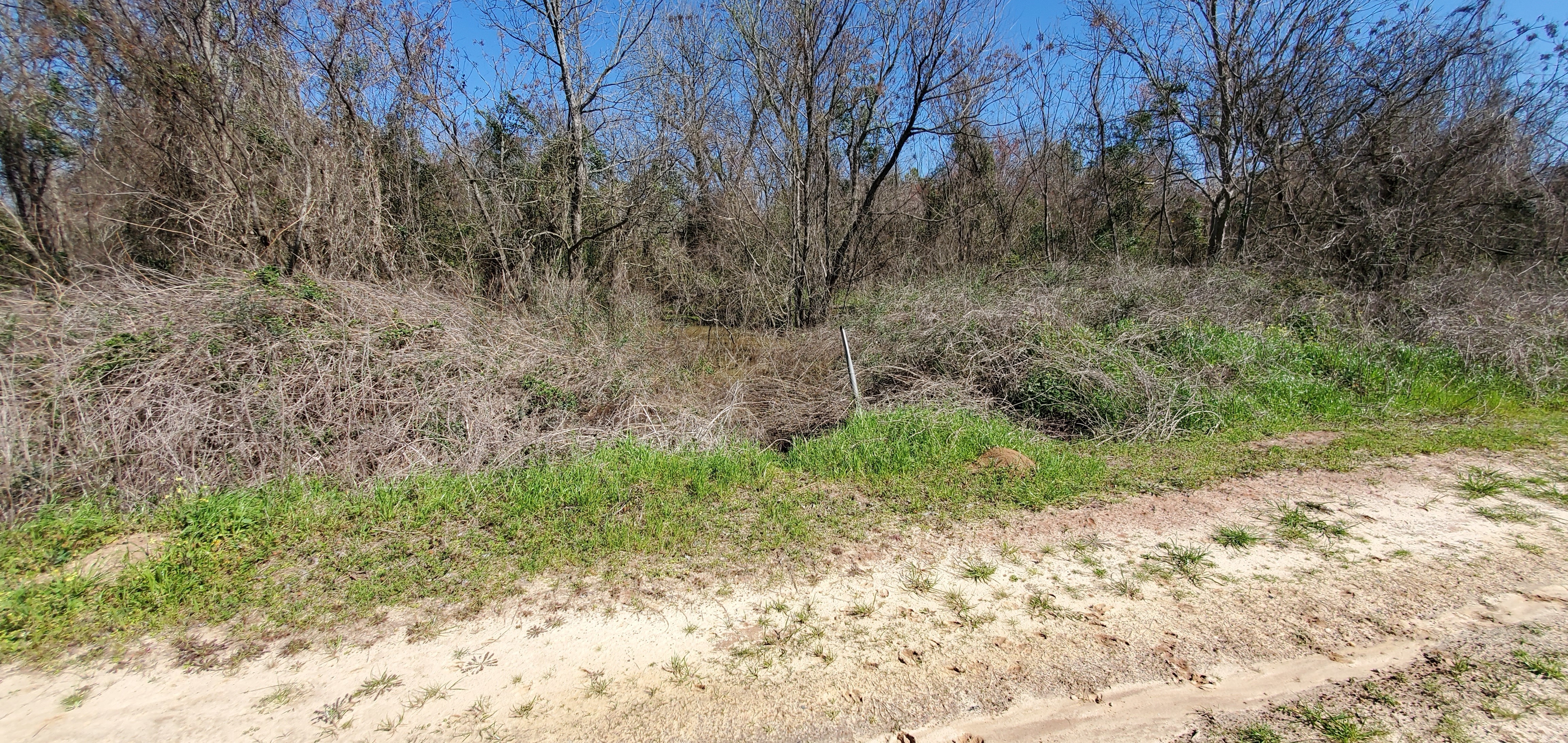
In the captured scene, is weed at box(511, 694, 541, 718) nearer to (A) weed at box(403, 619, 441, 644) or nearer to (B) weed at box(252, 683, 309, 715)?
(A) weed at box(403, 619, 441, 644)

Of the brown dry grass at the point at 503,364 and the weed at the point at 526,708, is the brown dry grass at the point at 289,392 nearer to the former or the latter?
the brown dry grass at the point at 503,364

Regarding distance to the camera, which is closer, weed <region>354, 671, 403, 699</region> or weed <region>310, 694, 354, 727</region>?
weed <region>310, 694, 354, 727</region>

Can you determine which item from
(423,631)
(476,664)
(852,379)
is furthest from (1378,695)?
(852,379)

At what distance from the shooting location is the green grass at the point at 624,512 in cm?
345

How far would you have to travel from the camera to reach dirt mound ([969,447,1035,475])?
5078 mm

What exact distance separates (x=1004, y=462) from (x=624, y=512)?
307 centimetres

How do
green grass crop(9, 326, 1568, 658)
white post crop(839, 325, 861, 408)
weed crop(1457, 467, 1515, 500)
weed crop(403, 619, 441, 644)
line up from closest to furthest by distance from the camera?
weed crop(403, 619, 441, 644) → green grass crop(9, 326, 1568, 658) → weed crop(1457, 467, 1515, 500) → white post crop(839, 325, 861, 408)

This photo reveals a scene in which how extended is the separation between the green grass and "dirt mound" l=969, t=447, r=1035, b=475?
0.26ft

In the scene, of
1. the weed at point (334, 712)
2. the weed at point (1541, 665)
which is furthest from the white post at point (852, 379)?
the weed at point (334, 712)

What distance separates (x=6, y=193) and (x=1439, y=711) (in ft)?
46.8

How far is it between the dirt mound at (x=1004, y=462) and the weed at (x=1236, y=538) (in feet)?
4.31

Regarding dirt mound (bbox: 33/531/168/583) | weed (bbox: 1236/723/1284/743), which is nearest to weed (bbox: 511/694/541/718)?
weed (bbox: 1236/723/1284/743)

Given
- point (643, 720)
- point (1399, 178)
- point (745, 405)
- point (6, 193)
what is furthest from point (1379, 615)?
point (6, 193)

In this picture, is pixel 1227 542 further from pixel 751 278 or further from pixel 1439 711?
pixel 751 278
